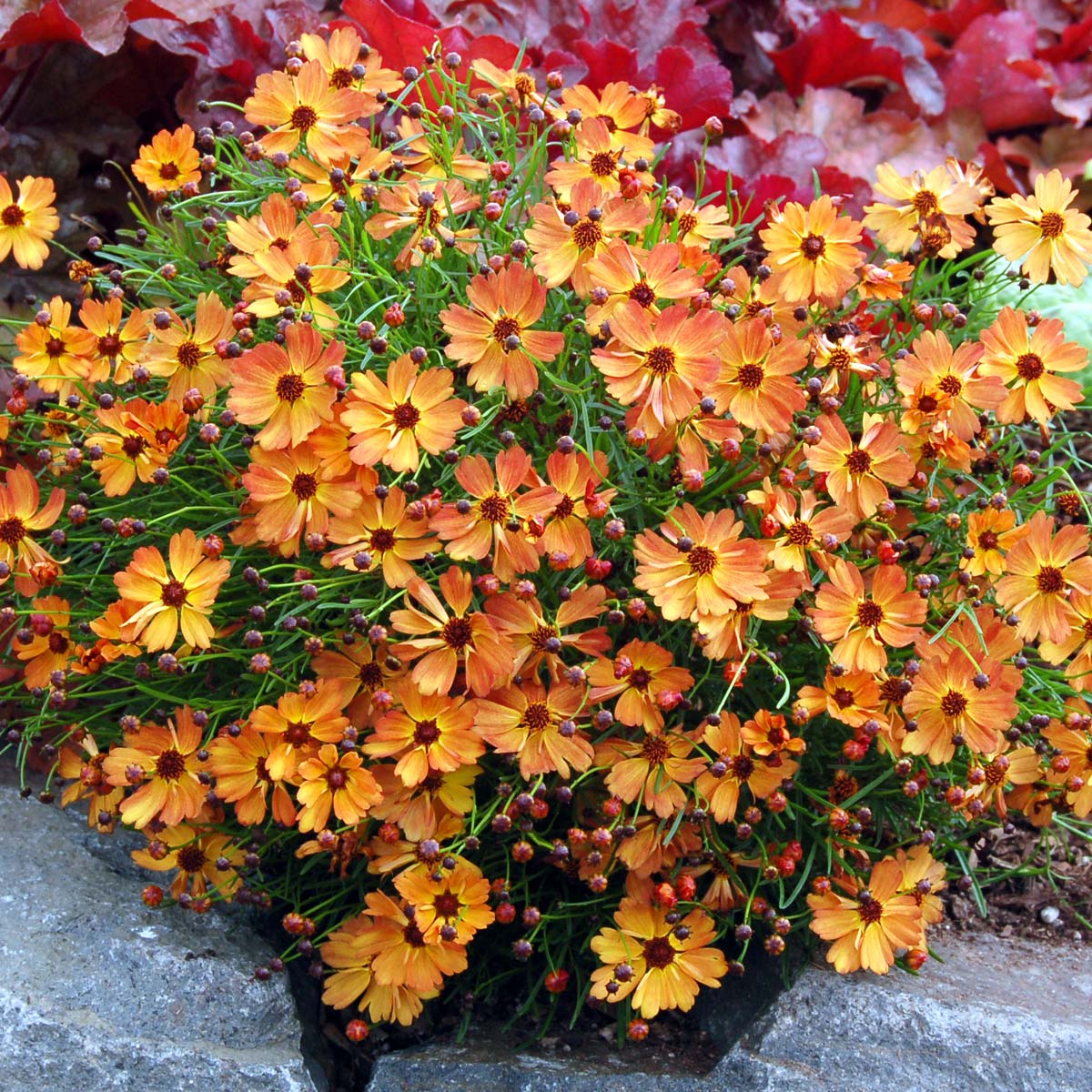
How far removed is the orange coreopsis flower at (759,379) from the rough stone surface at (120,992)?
3.34ft

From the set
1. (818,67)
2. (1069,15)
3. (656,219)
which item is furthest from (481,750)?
(1069,15)

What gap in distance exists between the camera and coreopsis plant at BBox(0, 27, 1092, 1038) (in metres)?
1.50

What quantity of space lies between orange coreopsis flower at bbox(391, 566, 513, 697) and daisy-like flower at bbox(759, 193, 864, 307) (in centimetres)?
64

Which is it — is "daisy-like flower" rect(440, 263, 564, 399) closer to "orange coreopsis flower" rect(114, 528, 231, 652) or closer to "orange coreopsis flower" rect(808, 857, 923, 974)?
"orange coreopsis flower" rect(114, 528, 231, 652)

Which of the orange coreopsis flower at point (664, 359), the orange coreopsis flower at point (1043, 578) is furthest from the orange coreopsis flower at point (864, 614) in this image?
the orange coreopsis flower at point (664, 359)

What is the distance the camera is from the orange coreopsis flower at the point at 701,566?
146 cm

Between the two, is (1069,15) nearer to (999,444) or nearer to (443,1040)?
(999,444)

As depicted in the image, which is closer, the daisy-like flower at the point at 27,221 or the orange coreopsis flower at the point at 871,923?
the orange coreopsis flower at the point at 871,923

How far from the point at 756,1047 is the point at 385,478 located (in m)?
0.90

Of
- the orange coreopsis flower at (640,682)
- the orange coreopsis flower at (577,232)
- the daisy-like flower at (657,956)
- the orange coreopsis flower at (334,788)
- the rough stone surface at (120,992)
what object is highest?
the orange coreopsis flower at (577,232)

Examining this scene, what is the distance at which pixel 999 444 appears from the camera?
6.01 feet

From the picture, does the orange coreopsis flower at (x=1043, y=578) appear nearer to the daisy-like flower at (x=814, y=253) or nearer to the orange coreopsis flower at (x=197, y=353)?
the daisy-like flower at (x=814, y=253)

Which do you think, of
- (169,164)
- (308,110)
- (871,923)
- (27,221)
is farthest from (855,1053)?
(27,221)

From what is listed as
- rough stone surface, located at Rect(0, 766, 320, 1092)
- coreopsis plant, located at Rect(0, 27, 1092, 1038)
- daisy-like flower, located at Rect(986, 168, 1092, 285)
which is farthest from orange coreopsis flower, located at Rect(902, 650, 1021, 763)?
rough stone surface, located at Rect(0, 766, 320, 1092)
